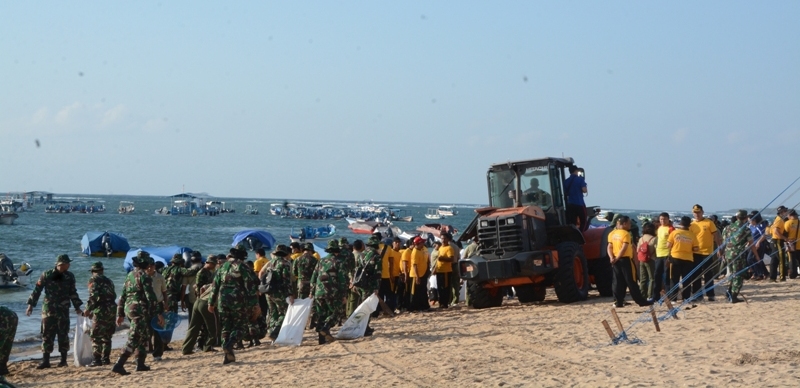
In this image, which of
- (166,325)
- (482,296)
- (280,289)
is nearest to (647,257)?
(482,296)

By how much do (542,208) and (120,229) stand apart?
70127 mm

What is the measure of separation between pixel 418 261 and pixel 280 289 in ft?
12.5

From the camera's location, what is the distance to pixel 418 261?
51.4ft

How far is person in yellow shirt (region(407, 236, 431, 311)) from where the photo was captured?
51.3 feet

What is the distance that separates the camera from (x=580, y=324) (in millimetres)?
12039

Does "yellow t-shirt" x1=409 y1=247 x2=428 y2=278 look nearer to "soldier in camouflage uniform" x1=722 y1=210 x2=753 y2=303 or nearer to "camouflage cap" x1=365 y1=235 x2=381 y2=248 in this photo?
"camouflage cap" x1=365 y1=235 x2=381 y2=248

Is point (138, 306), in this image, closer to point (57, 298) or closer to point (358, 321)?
point (57, 298)

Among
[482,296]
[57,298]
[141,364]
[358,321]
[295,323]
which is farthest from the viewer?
[482,296]

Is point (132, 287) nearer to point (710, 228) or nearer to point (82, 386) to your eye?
point (82, 386)

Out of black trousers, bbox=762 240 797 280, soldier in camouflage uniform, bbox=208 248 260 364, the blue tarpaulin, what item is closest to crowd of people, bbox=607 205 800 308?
black trousers, bbox=762 240 797 280

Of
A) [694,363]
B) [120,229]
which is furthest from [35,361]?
[120,229]

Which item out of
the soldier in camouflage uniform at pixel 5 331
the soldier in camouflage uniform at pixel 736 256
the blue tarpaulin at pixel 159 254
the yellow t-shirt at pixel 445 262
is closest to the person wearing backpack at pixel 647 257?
the soldier in camouflage uniform at pixel 736 256

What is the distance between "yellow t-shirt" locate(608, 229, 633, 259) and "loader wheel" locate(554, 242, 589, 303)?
126cm

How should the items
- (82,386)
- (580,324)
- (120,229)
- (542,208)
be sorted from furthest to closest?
(120,229)
(542,208)
(580,324)
(82,386)
